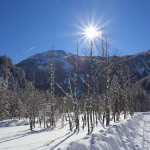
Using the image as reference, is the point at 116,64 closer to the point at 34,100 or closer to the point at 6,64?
the point at 34,100

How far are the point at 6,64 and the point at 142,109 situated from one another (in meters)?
105

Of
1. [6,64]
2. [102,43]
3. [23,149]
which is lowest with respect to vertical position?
[23,149]

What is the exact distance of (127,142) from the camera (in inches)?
494

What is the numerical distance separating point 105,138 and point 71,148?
2533mm

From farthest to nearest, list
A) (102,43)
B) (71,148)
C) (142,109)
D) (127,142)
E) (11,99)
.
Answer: (142,109), (11,99), (102,43), (127,142), (71,148)

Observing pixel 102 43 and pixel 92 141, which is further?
pixel 102 43

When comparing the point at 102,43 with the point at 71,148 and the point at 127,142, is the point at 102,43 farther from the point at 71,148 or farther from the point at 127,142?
the point at 71,148

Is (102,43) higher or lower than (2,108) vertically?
higher

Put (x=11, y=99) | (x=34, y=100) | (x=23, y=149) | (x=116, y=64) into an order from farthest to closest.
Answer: (x=11, y=99) → (x=116, y=64) → (x=34, y=100) → (x=23, y=149)

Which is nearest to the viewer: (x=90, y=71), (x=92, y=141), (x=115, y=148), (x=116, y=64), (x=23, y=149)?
(x=92, y=141)

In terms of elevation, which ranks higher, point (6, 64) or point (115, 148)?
point (6, 64)

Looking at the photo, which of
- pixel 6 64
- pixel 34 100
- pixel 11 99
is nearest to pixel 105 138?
pixel 34 100

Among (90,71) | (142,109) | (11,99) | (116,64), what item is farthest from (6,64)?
(90,71)

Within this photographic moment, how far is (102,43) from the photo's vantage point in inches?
885
